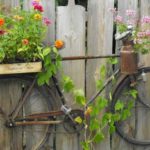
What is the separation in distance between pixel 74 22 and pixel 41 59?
57 centimetres

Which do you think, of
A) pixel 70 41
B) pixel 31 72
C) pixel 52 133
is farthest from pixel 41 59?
pixel 52 133

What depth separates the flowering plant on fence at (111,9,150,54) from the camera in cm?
489

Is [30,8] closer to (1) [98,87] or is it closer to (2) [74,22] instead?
(2) [74,22]

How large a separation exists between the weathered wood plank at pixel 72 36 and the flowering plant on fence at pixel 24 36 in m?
0.29

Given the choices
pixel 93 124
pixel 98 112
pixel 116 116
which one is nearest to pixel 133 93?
pixel 116 116

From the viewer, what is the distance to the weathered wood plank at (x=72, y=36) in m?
5.09

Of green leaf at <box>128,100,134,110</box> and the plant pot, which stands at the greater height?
the plant pot

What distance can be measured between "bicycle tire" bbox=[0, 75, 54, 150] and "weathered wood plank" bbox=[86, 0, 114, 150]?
451 millimetres

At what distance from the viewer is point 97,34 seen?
5.21m

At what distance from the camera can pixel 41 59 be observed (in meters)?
4.81

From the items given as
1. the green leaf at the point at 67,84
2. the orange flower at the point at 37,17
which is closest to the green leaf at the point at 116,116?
the green leaf at the point at 67,84

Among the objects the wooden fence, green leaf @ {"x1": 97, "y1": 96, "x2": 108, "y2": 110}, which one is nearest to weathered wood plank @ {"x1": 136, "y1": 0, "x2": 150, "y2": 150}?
the wooden fence

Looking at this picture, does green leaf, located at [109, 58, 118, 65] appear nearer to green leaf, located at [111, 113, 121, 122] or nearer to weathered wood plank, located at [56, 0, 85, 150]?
weathered wood plank, located at [56, 0, 85, 150]

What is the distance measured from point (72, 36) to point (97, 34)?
248mm
